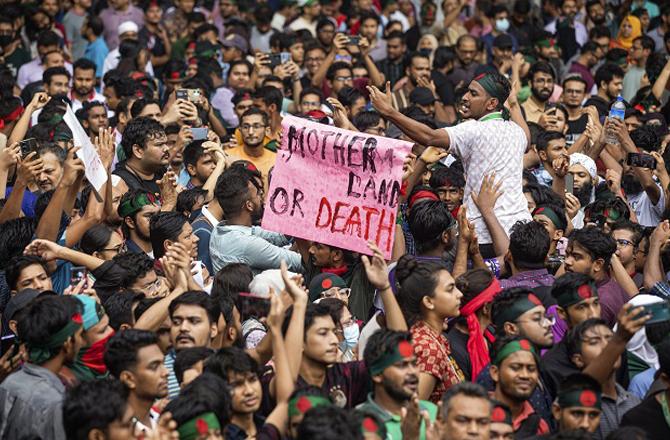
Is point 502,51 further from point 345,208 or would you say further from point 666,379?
point 666,379

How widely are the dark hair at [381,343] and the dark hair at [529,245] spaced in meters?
1.99

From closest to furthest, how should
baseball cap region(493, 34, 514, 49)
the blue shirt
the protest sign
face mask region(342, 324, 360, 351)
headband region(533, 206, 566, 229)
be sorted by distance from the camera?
1. face mask region(342, 324, 360, 351)
2. the protest sign
3. headband region(533, 206, 566, 229)
4. baseball cap region(493, 34, 514, 49)
5. the blue shirt

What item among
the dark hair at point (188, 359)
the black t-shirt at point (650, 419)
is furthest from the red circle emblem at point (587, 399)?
the dark hair at point (188, 359)

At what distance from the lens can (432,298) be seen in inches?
293

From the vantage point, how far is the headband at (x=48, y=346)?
6.61 m

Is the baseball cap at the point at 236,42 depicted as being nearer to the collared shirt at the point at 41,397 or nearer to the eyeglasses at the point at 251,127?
the eyeglasses at the point at 251,127

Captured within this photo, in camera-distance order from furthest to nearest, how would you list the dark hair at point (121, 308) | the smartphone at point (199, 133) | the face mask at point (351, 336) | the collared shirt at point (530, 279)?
the smartphone at point (199, 133) < the collared shirt at point (530, 279) < the face mask at point (351, 336) < the dark hair at point (121, 308)

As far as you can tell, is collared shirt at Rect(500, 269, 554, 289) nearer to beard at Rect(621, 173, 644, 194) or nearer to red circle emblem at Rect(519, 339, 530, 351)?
red circle emblem at Rect(519, 339, 530, 351)

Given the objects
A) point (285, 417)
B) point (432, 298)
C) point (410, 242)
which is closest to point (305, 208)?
point (410, 242)

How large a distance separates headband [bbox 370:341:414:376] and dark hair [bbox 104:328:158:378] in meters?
1.13

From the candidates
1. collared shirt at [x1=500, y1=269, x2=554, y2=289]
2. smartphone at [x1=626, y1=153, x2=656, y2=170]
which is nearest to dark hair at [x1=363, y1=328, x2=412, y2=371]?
collared shirt at [x1=500, y1=269, x2=554, y2=289]

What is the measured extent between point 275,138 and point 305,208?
11.0 ft

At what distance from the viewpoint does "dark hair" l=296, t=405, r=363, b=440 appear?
5.67 m

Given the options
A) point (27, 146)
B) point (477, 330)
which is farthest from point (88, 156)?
point (477, 330)
